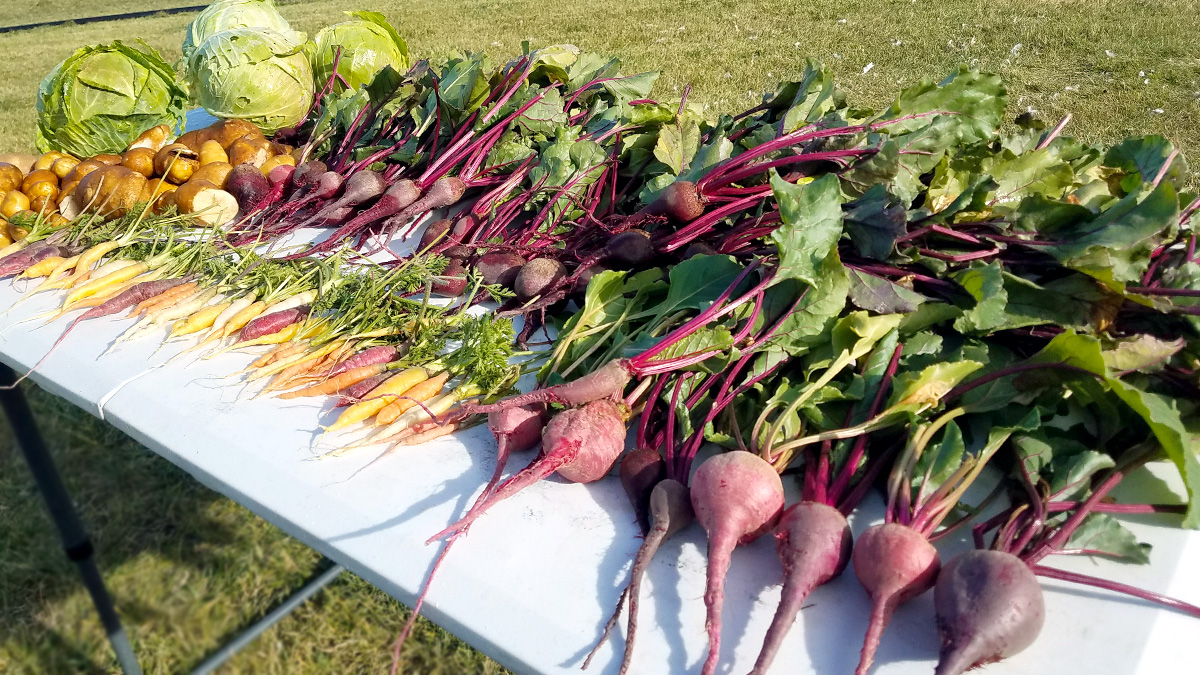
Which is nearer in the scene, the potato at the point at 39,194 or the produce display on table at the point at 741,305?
the produce display on table at the point at 741,305

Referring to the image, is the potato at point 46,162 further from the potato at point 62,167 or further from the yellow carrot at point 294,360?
the yellow carrot at point 294,360

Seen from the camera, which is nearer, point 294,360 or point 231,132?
point 294,360

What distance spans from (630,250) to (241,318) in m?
1.11

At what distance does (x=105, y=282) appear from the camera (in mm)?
2221

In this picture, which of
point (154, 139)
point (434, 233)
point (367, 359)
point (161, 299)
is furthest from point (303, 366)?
point (154, 139)

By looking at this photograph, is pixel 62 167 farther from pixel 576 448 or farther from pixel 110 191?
pixel 576 448

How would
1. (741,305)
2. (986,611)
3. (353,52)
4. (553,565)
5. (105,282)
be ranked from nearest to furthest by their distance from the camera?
(986,611), (553,565), (741,305), (105,282), (353,52)

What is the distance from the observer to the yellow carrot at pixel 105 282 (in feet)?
7.07

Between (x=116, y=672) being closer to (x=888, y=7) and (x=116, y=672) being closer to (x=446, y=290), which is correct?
(x=446, y=290)

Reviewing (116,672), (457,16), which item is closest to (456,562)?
(116,672)

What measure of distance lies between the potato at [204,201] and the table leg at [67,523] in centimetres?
76

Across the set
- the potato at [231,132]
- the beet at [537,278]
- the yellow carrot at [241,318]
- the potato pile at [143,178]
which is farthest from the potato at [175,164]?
the beet at [537,278]

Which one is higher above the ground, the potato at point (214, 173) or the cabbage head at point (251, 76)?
the cabbage head at point (251, 76)

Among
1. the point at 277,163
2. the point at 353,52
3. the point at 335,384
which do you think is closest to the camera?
the point at 335,384
